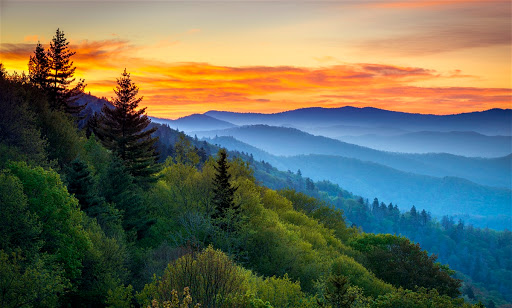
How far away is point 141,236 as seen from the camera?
38.4 meters

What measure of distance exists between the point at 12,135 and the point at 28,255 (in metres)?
16.1

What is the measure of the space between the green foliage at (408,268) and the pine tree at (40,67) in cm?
4786

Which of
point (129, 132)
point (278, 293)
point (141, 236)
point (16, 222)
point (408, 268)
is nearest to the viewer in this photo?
point (16, 222)

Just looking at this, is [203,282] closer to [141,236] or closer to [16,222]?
[16,222]

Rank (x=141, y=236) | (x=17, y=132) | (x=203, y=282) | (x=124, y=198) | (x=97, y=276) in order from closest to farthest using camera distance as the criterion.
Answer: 1. (x=203, y=282)
2. (x=97, y=276)
3. (x=17, y=132)
4. (x=124, y=198)
5. (x=141, y=236)

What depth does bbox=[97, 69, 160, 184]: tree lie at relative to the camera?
156 ft

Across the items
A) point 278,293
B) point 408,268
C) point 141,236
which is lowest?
point 408,268

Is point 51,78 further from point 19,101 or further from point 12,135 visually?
point 12,135

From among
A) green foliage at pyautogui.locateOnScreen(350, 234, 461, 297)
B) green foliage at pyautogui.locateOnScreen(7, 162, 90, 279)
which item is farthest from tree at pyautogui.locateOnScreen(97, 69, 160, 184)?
green foliage at pyautogui.locateOnScreen(350, 234, 461, 297)

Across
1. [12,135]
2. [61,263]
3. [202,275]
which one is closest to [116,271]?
[61,263]

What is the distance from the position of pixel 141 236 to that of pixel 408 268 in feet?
95.3

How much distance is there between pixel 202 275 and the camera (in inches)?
787

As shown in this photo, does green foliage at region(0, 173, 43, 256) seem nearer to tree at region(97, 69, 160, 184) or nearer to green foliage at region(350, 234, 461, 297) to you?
tree at region(97, 69, 160, 184)

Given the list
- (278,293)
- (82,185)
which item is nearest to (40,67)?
(82,185)
